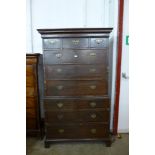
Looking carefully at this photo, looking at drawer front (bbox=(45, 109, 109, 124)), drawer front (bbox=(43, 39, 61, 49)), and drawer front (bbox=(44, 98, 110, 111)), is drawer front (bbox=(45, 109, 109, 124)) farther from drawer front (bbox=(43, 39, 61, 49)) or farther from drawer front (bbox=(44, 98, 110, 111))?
drawer front (bbox=(43, 39, 61, 49))

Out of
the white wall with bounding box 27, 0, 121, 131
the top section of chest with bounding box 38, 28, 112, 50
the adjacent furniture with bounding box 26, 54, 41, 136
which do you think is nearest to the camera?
the top section of chest with bounding box 38, 28, 112, 50

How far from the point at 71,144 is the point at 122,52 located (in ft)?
5.01

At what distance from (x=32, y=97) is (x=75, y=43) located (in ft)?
3.25

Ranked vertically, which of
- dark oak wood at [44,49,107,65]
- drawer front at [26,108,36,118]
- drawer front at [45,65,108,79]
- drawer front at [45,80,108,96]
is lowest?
drawer front at [26,108,36,118]

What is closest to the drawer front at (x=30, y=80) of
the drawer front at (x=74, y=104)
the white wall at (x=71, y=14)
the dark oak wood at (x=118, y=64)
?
the drawer front at (x=74, y=104)

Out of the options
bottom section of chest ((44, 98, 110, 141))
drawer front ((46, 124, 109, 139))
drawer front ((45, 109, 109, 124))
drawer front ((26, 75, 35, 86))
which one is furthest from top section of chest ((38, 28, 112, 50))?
drawer front ((46, 124, 109, 139))

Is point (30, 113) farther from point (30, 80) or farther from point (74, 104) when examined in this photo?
point (74, 104)

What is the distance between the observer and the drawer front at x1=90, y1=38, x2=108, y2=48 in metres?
2.45

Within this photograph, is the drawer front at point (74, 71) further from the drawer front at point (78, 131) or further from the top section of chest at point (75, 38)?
the drawer front at point (78, 131)

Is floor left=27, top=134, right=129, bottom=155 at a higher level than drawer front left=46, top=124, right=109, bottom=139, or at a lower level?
lower

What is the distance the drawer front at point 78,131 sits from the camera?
259cm
